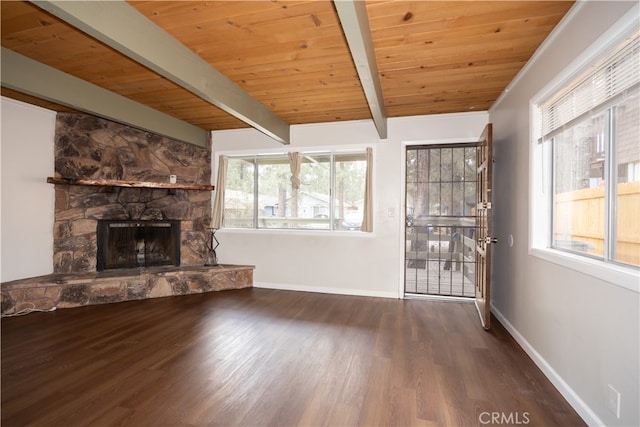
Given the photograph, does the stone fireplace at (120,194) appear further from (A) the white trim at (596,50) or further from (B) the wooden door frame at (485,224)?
(A) the white trim at (596,50)

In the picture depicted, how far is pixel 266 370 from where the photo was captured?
2.17 meters

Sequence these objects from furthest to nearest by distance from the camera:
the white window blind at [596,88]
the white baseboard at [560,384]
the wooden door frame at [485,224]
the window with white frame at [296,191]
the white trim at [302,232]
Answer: the window with white frame at [296,191]
the white trim at [302,232]
the wooden door frame at [485,224]
the white baseboard at [560,384]
the white window blind at [596,88]

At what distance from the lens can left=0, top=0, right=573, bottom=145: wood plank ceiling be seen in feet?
6.19

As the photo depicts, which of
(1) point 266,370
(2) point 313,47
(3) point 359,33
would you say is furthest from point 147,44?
(1) point 266,370

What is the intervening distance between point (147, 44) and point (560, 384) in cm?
370

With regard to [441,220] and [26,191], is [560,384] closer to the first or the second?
[441,220]

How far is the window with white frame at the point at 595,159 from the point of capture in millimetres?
1491

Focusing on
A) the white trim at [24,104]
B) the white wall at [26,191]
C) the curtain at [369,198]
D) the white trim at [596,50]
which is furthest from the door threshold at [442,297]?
the white trim at [24,104]

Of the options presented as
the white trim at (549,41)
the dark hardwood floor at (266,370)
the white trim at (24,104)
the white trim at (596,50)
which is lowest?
the dark hardwood floor at (266,370)

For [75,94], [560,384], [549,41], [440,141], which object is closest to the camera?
[560,384]

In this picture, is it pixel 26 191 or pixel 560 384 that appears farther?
pixel 26 191

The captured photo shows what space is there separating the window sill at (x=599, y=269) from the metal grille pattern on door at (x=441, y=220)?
2138 mm

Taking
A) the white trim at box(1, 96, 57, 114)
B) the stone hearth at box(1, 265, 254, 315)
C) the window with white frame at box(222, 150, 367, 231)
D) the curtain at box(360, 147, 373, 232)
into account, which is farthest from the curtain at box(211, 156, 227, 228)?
the curtain at box(360, 147, 373, 232)

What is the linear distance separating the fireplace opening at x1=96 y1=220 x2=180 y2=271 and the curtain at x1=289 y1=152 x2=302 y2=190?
6.51ft
